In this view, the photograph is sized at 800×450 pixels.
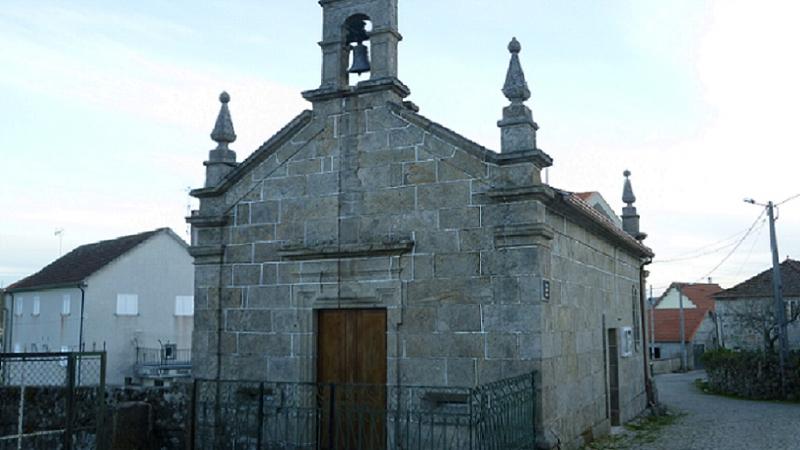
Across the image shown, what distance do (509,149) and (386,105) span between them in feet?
6.44

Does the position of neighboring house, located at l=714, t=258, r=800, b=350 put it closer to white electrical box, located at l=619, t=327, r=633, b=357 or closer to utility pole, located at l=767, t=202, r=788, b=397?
utility pole, located at l=767, t=202, r=788, b=397

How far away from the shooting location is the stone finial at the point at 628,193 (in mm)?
19172

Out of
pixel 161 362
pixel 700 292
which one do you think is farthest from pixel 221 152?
pixel 700 292

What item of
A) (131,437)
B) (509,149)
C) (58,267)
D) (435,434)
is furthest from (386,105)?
(58,267)

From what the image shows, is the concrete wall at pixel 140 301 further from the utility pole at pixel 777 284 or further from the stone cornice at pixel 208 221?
the utility pole at pixel 777 284

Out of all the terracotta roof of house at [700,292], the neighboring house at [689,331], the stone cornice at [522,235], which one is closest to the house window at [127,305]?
the stone cornice at [522,235]

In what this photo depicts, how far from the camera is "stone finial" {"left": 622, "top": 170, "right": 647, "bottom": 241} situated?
61.3ft

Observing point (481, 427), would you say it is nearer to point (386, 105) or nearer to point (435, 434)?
point (435, 434)

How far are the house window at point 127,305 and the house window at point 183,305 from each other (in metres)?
2.06

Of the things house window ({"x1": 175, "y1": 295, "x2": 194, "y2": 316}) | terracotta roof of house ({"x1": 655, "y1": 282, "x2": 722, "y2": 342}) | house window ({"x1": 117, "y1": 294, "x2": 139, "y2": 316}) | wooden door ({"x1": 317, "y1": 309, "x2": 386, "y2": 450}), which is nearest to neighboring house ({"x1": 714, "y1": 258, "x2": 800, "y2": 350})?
terracotta roof of house ({"x1": 655, "y1": 282, "x2": 722, "y2": 342})

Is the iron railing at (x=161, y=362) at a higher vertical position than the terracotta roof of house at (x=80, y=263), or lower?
lower

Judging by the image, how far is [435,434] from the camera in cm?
920

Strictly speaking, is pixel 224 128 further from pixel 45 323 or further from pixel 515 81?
pixel 45 323

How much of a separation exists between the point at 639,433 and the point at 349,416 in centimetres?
682
